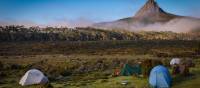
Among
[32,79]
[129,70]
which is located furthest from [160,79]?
[32,79]

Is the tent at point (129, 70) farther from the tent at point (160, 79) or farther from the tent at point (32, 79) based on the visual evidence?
the tent at point (32, 79)

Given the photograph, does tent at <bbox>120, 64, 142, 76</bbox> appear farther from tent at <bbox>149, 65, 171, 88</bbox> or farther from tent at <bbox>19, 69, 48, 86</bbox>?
tent at <bbox>19, 69, 48, 86</bbox>

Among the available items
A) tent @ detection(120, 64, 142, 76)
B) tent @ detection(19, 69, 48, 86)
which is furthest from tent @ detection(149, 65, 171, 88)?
tent @ detection(19, 69, 48, 86)

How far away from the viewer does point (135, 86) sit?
3272 cm

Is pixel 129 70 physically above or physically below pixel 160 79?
below

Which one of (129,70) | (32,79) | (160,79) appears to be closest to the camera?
(160,79)

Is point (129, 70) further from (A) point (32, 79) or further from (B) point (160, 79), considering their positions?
(A) point (32, 79)

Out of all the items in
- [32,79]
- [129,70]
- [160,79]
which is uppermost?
[160,79]

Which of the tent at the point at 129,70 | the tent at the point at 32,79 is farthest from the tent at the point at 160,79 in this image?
the tent at the point at 32,79

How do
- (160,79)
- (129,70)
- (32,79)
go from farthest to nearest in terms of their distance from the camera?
(129,70)
(32,79)
(160,79)

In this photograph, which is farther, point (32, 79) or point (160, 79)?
point (32, 79)

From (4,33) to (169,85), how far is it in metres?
163

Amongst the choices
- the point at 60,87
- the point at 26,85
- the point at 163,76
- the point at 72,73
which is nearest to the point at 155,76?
the point at 163,76

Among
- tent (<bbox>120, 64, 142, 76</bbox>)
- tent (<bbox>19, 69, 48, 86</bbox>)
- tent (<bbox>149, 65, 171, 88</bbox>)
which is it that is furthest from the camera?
tent (<bbox>120, 64, 142, 76</bbox>)
